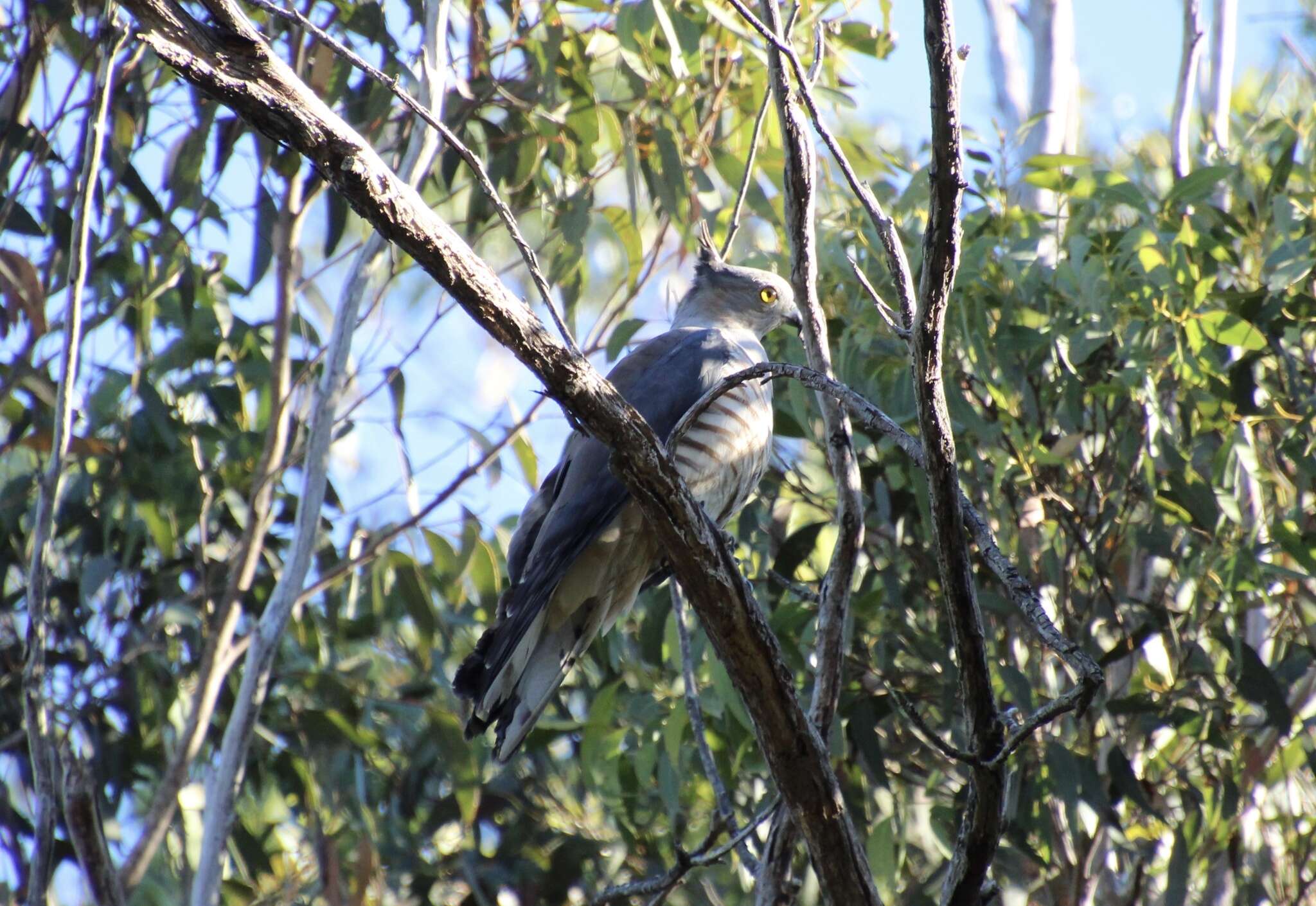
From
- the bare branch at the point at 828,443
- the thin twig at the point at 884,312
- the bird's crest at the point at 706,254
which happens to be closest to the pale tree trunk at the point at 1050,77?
the bird's crest at the point at 706,254

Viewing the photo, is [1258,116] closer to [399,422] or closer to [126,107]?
[399,422]

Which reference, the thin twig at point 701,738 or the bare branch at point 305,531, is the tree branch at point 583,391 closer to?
the thin twig at point 701,738

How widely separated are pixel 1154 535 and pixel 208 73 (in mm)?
2244

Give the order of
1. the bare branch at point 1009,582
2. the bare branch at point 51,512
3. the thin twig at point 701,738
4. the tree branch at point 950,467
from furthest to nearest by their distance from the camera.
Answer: the bare branch at point 51,512
the thin twig at point 701,738
the bare branch at point 1009,582
the tree branch at point 950,467

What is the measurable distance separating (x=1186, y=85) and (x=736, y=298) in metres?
1.32

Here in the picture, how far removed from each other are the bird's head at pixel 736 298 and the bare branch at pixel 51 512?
156 cm

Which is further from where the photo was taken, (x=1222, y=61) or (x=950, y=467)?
(x=1222, y=61)

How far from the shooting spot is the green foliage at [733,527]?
9.00ft

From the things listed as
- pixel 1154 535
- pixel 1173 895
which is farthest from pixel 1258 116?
pixel 1173 895

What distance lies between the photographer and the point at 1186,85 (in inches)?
139

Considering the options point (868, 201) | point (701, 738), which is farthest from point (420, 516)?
point (868, 201)

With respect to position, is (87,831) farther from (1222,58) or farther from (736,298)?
(1222,58)

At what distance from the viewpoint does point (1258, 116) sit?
3051mm

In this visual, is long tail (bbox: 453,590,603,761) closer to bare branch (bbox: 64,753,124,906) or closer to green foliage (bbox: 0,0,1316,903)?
green foliage (bbox: 0,0,1316,903)
